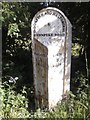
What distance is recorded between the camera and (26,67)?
21.9ft

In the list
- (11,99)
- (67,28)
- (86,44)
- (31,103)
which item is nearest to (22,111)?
(11,99)

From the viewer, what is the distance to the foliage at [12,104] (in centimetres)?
483

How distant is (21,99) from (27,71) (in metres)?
1.45

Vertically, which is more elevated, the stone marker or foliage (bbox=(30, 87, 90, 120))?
the stone marker

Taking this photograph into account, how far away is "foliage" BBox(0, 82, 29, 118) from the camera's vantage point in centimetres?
483

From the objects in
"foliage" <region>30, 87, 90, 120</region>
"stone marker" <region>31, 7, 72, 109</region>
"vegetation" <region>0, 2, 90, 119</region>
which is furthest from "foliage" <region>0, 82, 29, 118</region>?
"stone marker" <region>31, 7, 72, 109</region>

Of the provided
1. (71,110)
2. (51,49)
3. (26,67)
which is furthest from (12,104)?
(26,67)

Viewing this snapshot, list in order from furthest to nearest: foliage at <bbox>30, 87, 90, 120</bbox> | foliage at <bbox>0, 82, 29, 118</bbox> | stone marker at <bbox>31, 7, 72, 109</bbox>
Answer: stone marker at <bbox>31, 7, 72, 109</bbox> < foliage at <bbox>0, 82, 29, 118</bbox> < foliage at <bbox>30, 87, 90, 120</bbox>

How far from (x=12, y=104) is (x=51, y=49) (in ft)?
3.51

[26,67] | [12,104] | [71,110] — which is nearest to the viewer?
[71,110]

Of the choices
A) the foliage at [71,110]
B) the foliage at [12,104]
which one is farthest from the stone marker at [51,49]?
the foliage at [12,104]

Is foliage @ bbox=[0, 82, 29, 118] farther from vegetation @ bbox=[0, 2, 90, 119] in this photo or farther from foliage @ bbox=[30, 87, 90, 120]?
foliage @ bbox=[30, 87, 90, 120]

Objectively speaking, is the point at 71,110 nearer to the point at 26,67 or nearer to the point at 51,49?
the point at 51,49

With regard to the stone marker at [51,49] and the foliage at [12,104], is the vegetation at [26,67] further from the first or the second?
the stone marker at [51,49]
